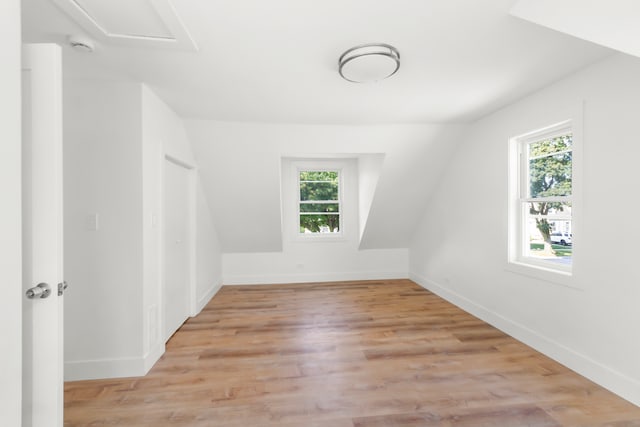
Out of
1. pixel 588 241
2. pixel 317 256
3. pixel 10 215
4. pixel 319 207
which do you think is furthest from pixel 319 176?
pixel 10 215

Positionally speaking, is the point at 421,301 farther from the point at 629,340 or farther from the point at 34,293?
the point at 34,293

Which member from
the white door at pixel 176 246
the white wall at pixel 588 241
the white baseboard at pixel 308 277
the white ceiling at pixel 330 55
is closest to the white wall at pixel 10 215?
the white ceiling at pixel 330 55

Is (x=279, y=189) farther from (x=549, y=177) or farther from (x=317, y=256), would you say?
(x=549, y=177)

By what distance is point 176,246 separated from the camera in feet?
10.3

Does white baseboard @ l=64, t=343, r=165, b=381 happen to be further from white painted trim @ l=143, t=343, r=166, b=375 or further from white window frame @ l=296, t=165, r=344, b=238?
white window frame @ l=296, t=165, r=344, b=238

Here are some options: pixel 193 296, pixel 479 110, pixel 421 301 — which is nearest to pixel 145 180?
pixel 193 296

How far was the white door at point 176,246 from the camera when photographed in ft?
9.54

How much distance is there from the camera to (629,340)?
1.97 metres

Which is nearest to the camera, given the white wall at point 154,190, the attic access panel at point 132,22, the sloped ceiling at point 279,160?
the attic access panel at point 132,22

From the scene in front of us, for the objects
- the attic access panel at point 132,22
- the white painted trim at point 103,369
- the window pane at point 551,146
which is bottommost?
the white painted trim at point 103,369

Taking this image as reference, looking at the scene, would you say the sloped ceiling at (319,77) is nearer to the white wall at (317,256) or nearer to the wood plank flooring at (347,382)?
the white wall at (317,256)

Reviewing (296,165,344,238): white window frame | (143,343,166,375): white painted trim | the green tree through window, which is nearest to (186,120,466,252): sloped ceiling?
(296,165,344,238): white window frame

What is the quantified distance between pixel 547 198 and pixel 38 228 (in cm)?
355

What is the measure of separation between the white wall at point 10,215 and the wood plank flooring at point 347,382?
39.2 inches
